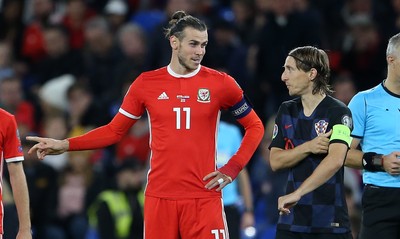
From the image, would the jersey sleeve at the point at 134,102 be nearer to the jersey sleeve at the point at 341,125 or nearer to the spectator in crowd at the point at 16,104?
the jersey sleeve at the point at 341,125

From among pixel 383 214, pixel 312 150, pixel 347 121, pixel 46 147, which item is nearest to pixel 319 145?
pixel 312 150

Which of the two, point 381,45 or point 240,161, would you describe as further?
point 381,45

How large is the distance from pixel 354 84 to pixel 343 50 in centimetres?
65

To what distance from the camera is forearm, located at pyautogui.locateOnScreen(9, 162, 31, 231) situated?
799 cm

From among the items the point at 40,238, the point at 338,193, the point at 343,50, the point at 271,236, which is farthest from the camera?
the point at 343,50

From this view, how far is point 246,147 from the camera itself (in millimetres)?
8375

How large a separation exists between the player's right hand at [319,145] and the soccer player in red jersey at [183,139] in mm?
707

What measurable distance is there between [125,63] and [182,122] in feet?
21.0

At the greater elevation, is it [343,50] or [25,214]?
[343,50]

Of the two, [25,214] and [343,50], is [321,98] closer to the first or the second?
[25,214]

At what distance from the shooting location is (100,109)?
14336 millimetres

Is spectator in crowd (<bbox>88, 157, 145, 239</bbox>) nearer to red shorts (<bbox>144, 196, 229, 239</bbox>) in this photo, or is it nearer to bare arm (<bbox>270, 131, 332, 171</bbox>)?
red shorts (<bbox>144, 196, 229, 239</bbox>)

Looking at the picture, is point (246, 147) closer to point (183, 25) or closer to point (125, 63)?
point (183, 25)

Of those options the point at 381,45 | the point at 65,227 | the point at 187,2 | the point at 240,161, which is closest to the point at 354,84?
the point at 381,45
